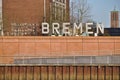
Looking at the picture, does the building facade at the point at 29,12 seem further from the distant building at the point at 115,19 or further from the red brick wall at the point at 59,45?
the distant building at the point at 115,19

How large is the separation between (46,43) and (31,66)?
12.4 meters

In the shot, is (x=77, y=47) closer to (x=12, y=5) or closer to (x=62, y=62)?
(x=62, y=62)

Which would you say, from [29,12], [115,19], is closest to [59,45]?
[29,12]

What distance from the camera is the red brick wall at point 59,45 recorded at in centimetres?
5738

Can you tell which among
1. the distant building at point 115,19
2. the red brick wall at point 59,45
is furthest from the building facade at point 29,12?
the distant building at point 115,19

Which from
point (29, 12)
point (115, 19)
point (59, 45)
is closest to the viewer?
point (59, 45)

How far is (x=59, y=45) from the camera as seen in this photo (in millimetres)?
57656

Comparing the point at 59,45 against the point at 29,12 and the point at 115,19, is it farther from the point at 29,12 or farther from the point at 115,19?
the point at 115,19

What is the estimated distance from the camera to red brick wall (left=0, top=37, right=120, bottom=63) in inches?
2259

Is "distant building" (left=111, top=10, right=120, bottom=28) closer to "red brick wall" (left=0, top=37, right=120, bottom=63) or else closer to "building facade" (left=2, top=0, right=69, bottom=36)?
"building facade" (left=2, top=0, right=69, bottom=36)

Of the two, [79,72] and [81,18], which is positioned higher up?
[81,18]

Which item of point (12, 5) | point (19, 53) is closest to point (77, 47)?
point (19, 53)

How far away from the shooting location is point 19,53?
189 ft

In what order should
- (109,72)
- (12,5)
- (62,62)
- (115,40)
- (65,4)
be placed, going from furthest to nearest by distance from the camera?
1. (65,4)
2. (12,5)
3. (115,40)
4. (62,62)
5. (109,72)
